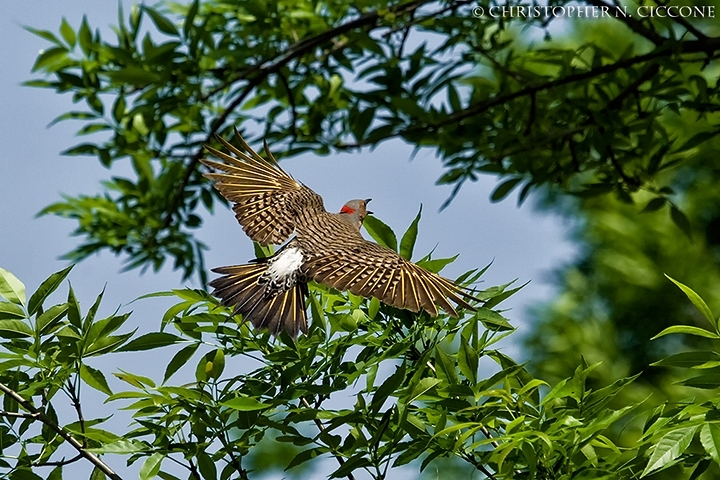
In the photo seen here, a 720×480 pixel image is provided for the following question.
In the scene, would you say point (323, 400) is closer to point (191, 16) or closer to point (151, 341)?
point (151, 341)

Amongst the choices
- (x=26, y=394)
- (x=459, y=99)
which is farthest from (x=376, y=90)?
(x=26, y=394)

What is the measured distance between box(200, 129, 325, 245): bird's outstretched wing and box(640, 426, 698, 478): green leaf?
51 centimetres

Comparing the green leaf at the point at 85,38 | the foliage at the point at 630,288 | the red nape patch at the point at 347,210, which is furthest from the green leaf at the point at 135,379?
the foliage at the point at 630,288

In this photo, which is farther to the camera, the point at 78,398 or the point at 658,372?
the point at 658,372

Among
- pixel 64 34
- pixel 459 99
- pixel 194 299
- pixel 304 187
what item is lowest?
pixel 194 299

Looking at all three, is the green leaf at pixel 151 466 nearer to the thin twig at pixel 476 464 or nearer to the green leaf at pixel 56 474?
the green leaf at pixel 56 474

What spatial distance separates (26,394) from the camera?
0.94 m

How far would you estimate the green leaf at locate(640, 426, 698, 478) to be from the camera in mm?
834

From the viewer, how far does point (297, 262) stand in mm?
1099

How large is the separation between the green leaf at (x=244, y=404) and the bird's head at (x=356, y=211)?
1.17ft

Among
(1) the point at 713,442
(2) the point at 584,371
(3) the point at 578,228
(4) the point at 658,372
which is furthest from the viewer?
(3) the point at 578,228

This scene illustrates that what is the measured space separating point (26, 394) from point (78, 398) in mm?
48

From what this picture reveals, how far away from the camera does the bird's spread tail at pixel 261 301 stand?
102 cm

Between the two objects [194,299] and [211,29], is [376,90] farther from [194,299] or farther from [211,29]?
[194,299]
